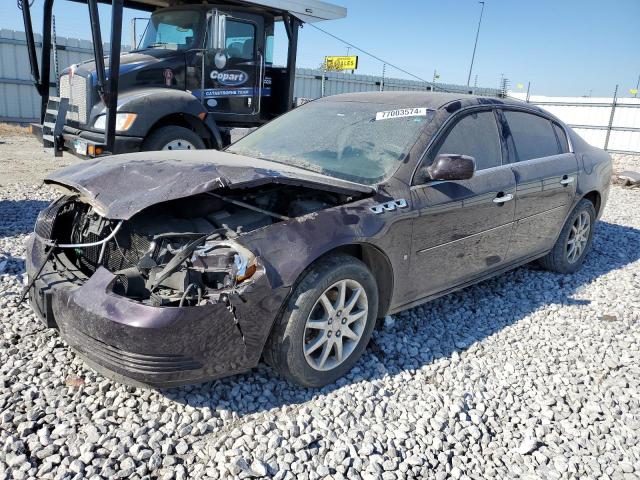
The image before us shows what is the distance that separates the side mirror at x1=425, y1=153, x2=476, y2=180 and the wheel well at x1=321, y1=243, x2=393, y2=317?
2.11ft

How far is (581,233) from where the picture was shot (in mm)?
5078

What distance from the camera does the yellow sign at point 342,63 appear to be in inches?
898

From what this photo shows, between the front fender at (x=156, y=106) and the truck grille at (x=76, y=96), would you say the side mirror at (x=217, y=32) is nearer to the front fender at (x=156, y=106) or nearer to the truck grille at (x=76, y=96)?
the front fender at (x=156, y=106)

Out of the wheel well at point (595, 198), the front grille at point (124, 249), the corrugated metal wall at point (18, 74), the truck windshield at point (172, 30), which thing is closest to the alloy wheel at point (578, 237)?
the wheel well at point (595, 198)

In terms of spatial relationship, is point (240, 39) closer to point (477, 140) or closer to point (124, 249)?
point (477, 140)

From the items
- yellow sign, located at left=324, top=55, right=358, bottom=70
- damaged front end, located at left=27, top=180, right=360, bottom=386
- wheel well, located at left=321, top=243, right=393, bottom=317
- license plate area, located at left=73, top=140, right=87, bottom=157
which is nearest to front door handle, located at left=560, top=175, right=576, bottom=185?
wheel well, located at left=321, top=243, right=393, bottom=317

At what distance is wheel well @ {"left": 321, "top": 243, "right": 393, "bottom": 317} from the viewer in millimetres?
3012

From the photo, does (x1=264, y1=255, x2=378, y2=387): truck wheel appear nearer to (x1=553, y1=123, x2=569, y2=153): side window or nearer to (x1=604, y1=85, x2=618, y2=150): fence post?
(x1=553, y1=123, x2=569, y2=153): side window

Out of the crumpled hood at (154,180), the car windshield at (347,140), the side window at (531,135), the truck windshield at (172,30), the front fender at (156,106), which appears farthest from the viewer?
the truck windshield at (172,30)

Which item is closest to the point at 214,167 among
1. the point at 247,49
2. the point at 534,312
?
the point at 534,312

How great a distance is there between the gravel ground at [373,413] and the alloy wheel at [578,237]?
1.29m

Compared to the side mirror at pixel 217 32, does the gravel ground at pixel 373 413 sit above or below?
below

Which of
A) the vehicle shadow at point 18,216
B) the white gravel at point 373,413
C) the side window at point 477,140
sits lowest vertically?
the white gravel at point 373,413

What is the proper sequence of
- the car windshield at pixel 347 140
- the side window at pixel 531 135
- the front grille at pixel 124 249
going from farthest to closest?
the side window at pixel 531 135, the car windshield at pixel 347 140, the front grille at pixel 124 249
